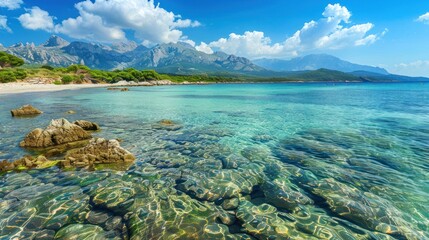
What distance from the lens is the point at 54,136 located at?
52.2 feet

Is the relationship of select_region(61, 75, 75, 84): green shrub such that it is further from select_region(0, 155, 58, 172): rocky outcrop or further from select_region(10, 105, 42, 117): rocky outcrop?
select_region(0, 155, 58, 172): rocky outcrop

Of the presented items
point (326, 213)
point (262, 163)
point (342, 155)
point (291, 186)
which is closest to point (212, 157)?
point (262, 163)

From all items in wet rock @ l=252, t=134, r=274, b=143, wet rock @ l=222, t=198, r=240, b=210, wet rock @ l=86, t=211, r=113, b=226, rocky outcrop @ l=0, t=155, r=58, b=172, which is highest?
rocky outcrop @ l=0, t=155, r=58, b=172

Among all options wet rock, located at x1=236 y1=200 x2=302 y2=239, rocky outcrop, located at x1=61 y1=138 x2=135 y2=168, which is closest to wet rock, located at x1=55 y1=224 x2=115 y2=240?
wet rock, located at x1=236 y1=200 x2=302 y2=239

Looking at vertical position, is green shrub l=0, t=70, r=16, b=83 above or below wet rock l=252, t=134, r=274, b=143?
above

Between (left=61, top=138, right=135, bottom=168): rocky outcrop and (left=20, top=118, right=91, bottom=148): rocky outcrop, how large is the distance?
170 inches

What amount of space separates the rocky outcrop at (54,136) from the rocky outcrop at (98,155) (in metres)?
4.31

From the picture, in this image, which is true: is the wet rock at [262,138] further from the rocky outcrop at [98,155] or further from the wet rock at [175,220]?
the wet rock at [175,220]

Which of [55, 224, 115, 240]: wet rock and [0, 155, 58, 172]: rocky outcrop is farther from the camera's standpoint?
[0, 155, 58, 172]: rocky outcrop

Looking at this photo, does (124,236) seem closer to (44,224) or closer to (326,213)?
(44,224)

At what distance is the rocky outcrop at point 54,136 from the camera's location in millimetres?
15352

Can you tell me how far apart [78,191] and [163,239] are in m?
4.99

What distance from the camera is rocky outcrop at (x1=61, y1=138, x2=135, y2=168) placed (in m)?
12.2

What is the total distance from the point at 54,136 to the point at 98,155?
233 inches
